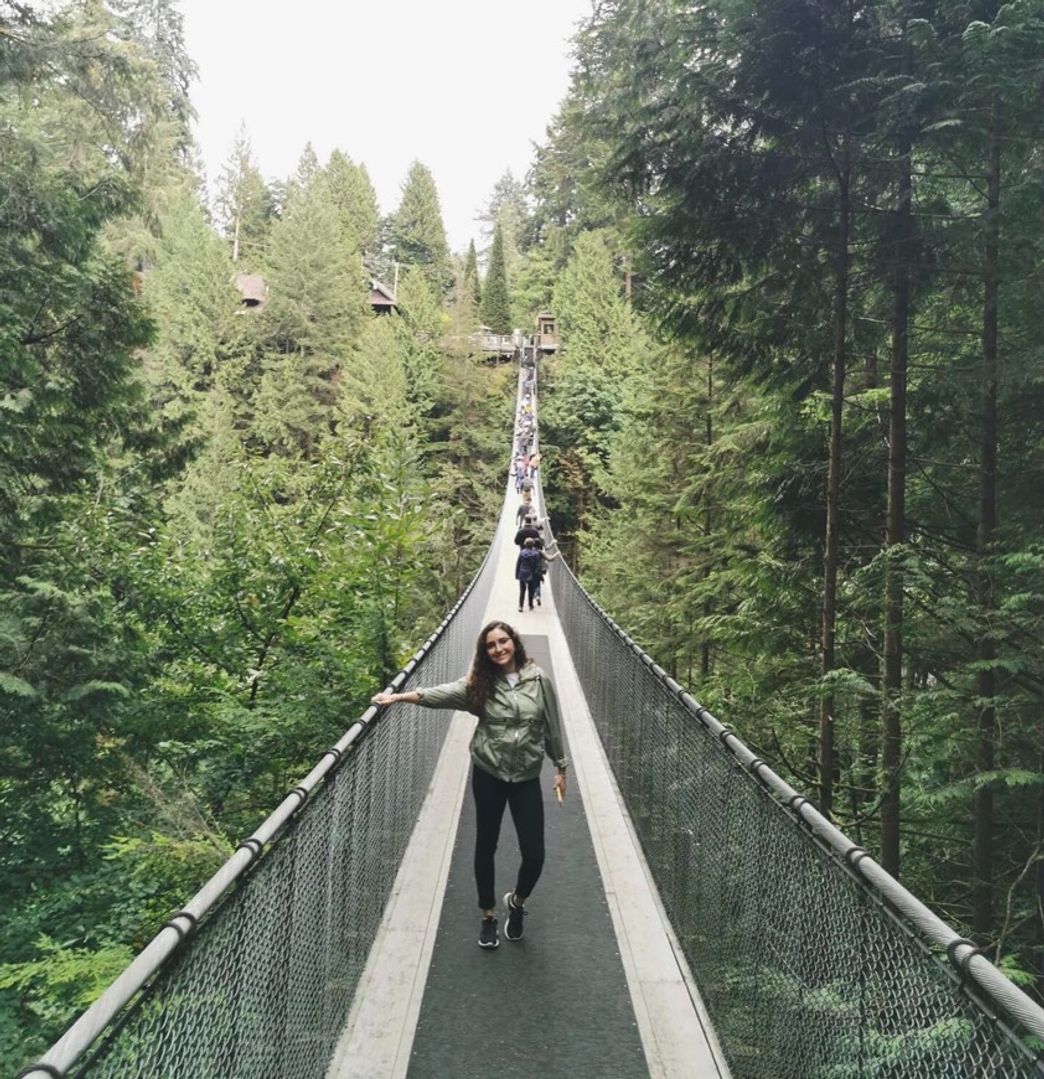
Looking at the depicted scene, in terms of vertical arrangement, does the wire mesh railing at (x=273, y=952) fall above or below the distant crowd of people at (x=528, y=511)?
below

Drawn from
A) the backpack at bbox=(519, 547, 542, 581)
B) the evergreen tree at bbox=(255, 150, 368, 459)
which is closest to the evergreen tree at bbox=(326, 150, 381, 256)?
the evergreen tree at bbox=(255, 150, 368, 459)

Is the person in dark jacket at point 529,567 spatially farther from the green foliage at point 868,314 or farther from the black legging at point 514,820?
the black legging at point 514,820

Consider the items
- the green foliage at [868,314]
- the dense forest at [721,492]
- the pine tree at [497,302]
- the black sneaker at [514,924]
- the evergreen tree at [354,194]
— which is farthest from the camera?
the pine tree at [497,302]

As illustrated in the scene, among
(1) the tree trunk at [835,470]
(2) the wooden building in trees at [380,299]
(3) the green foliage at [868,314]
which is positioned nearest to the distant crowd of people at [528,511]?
(3) the green foliage at [868,314]

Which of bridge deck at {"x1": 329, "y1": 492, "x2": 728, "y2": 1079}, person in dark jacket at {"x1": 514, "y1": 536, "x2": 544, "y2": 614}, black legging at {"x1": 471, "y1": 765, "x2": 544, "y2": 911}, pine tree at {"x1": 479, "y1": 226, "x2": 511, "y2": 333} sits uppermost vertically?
pine tree at {"x1": 479, "y1": 226, "x2": 511, "y2": 333}

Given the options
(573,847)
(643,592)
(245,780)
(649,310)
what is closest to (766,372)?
(649,310)

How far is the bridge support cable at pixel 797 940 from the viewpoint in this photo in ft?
5.99

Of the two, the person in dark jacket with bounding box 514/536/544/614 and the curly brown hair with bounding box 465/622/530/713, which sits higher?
the person in dark jacket with bounding box 514/536/544/614

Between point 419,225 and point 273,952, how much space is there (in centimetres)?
8072

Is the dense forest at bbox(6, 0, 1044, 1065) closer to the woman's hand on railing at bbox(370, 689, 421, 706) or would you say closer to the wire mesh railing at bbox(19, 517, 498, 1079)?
the wire mesh railing at bbox(19, 517, 498, 1079)

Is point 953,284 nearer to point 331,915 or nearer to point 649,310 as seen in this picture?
point 649,310

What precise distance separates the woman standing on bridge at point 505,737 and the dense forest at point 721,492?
2080mm

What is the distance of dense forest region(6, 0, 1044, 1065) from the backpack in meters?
4.54

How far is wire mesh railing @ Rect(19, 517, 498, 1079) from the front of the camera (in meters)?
1.79
